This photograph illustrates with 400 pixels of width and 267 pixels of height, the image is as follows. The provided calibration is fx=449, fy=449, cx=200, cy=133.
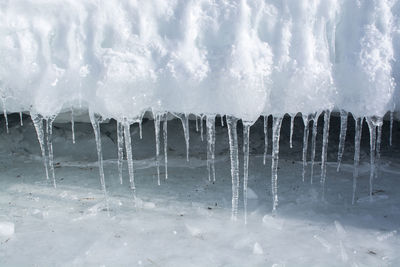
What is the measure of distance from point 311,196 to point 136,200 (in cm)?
106

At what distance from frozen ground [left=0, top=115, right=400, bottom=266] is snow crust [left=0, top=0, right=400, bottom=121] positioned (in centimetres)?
60

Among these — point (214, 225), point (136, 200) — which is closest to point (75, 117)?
point (136, 200)

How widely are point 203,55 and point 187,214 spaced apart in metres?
0.89

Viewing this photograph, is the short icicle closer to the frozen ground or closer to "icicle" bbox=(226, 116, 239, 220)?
the frozen ground

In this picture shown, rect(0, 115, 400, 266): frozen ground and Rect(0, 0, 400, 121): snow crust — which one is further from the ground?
Rect(0, 0, 400, 121): snow crust

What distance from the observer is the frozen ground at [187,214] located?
2.12 meters

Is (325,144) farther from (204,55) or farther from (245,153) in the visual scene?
(204,55)

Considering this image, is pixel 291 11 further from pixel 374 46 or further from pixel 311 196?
pixel 311 196

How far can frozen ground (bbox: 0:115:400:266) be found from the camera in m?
2.12

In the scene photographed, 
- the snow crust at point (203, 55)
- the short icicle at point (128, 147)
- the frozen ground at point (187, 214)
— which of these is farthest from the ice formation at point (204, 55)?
the frozen ground at point (187, 214)

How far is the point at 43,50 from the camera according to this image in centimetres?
225

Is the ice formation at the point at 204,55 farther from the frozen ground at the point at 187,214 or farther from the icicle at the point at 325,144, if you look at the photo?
the frozen ground at the point at 187,214

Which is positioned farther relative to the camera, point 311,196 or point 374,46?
point 311,196

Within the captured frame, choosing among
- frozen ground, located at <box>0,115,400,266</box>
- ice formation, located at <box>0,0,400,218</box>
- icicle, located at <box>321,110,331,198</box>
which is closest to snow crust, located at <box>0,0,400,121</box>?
ice formation, located at <box>0,0,400,218</box>
